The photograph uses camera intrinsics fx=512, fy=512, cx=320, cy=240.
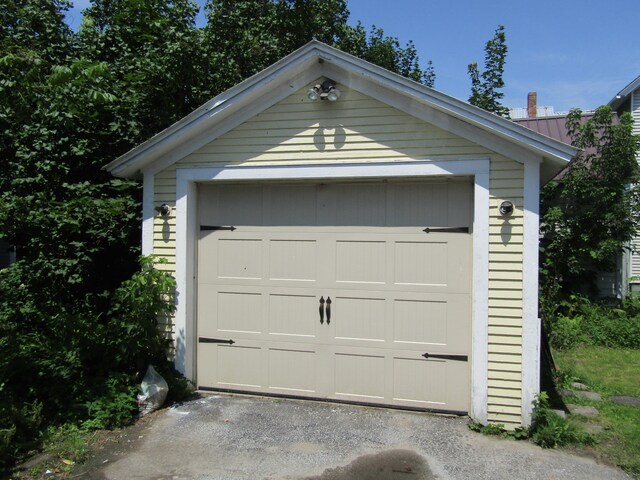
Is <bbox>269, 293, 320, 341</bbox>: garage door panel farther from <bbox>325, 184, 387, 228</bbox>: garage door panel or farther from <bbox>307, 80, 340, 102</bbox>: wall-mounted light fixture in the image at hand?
<bbox>307, 80, 340, 102</bbox>: wall-mounted light fixture

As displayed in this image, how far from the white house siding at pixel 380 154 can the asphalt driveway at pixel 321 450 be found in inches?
25.1

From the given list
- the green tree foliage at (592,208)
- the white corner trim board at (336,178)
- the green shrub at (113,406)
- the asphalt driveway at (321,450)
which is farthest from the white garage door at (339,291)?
the green tree foliage at (592,208)

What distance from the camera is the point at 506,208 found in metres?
4.88

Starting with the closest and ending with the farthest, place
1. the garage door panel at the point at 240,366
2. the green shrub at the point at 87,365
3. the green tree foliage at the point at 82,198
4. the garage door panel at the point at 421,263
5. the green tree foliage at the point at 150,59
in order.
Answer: the green shrub at the point at 87,365
the green tree foliage at the point at 82,198
the garage door panel at the point at 421,263
the garage door panel at the point at 240,366
the green tree foliage at the point at 150,59

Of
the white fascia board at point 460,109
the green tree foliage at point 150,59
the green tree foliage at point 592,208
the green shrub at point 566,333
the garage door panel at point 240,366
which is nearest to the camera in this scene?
the white fascia board at point 460,109

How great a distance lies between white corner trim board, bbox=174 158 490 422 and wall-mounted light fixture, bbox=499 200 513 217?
138 mm

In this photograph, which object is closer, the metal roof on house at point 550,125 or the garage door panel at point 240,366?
the garage door panel at point 240,366

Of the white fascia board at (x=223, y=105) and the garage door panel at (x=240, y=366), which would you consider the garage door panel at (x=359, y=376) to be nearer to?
the garage door panel at (x=240, y=366)

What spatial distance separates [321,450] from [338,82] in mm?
3621

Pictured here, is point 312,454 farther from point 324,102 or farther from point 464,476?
point 324,102

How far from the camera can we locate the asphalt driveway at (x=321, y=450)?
4047mm

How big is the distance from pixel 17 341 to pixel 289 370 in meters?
2.85

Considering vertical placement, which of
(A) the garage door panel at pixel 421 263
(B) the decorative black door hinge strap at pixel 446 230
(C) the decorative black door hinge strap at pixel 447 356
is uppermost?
(B) the decorative black door hinge strap at pixel 446 230

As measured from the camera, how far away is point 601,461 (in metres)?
4.30
